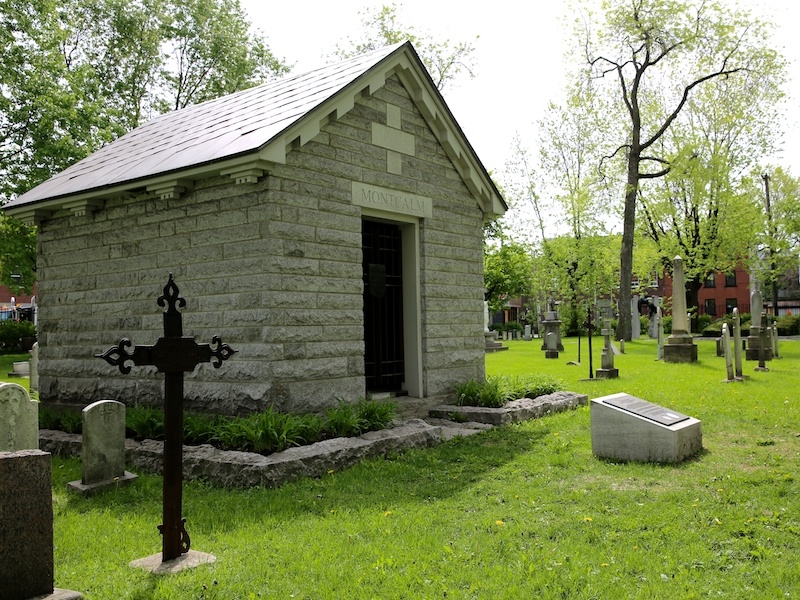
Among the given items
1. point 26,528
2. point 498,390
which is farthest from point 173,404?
point 498,390

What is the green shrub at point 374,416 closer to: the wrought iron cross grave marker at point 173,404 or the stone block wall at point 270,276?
the stone block wall at point 270,276

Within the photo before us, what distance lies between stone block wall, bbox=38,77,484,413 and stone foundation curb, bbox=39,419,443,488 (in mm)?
1059

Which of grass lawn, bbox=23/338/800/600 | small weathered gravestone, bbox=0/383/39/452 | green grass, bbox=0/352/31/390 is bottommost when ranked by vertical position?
grass lawn, bbox=23/338/800/600

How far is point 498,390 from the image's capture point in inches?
448

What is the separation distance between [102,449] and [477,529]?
4026mm

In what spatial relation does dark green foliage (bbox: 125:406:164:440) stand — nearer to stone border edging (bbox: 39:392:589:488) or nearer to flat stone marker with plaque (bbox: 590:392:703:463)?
stone border edging (bbox: 39:392:589:488)

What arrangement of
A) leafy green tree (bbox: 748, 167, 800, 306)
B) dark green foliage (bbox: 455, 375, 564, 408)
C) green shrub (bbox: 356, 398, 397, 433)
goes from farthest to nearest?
leafy green tree (bbox: 748, 167, 800, 306), dark green foliage (bbox: 455, 375, 564, 408), green shrub (bbox: 356, 398, 397, 433)

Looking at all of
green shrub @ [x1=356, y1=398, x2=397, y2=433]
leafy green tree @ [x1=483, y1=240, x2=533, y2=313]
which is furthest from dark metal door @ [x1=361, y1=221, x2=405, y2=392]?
leafy green tree @ [x1=483, y1=240, x2=533, y2=313]

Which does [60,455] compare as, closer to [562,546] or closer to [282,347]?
[282,347]

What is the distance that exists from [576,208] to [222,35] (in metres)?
22.2

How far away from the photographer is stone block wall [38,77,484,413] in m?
8.53

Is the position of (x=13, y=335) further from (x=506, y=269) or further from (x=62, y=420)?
(x=506, y=269)

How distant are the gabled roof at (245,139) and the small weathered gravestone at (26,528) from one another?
500 cm

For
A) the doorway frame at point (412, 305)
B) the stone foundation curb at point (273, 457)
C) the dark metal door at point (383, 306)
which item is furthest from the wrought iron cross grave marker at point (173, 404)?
the doorway frame at point (412, 305)
